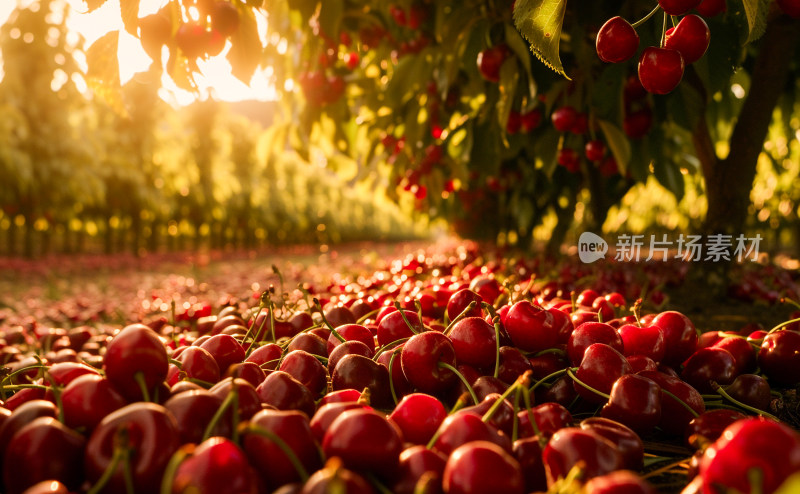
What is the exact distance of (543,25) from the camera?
47.9 inches

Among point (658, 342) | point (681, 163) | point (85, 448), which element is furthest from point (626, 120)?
point (85, 448)

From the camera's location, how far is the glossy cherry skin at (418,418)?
970 millimetres

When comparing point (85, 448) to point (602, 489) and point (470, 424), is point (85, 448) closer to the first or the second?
point (470, 424)

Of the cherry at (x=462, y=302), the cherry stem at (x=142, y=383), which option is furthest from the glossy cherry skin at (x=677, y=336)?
the cherry stem at (x=142, y=383)

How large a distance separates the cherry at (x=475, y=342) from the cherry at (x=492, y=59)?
134 centimetres

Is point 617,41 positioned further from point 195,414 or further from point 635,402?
point 195,414

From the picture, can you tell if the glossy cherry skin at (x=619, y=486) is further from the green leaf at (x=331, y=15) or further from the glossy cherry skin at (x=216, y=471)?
the green leaf at (x=331, y=15)

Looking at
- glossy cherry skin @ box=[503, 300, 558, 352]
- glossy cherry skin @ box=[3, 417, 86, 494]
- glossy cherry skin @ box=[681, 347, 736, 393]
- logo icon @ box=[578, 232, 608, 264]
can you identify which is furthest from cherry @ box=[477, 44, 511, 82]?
logo icon @ box=[578, 232, 608, 264]

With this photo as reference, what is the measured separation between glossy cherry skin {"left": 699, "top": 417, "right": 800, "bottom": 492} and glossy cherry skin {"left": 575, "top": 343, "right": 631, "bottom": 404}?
1.43 ft

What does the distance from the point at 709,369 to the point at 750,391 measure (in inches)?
3.7

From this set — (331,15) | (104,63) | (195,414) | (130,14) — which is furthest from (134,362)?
(331,15)

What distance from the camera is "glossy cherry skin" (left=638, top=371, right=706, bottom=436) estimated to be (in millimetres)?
1157

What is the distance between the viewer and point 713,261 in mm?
3242

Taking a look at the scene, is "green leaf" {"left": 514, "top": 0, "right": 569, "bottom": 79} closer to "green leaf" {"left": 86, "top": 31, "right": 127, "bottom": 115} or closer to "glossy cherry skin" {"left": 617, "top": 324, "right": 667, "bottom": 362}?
"glossy cherry skin" {"left": 617, "top": 324, "right": 667, "bottom": 362}
